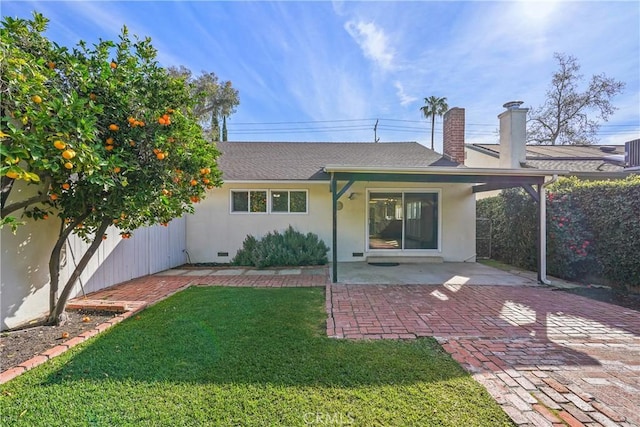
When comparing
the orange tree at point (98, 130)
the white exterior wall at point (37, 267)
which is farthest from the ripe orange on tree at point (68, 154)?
the white exterior wall at point (37, 267)

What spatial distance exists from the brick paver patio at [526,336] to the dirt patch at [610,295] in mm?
445

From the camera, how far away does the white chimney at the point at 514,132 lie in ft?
30.5

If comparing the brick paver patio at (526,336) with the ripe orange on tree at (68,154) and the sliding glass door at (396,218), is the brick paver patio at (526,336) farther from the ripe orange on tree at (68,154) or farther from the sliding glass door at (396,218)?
the ripe orange on tree at (68,154)

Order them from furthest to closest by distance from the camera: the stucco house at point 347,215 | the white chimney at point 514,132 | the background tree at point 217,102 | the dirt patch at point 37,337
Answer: the background tree at point 217,102, the stucco house at point 347,215, the white chimney at point 514,132, the dirt patch at point 37,337

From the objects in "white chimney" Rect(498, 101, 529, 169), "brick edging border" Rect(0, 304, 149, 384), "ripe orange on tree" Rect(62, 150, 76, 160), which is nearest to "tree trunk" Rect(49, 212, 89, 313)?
"brick edging border" Rect(0, 304, 149, 384)

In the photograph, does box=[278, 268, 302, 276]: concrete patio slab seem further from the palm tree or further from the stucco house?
the palm tree

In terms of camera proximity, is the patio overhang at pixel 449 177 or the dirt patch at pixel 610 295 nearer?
the dirt patch at pixel 610 295

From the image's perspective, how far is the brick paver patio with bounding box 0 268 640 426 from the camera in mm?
2596

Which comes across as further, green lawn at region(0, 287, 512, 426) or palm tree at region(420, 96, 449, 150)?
palm tree at region(420, 96, 449, 150)

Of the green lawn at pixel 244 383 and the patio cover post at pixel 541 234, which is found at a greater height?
the patio cover post at pixel 541 234

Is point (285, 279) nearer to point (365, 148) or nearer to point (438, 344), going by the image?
point (438, 344)

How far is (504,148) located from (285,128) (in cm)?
2039

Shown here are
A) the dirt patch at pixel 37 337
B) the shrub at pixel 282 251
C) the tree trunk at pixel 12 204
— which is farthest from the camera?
the shrub at pixel 282 251

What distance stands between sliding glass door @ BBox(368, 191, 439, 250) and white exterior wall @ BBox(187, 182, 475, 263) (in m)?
0.23
